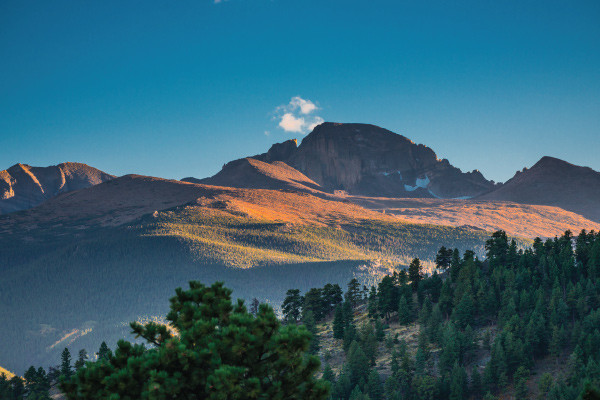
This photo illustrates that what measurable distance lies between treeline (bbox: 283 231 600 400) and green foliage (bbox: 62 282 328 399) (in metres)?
48.4

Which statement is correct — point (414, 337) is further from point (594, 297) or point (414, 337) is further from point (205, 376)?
point (205, 376)

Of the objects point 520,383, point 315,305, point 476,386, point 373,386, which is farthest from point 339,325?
point 520,383

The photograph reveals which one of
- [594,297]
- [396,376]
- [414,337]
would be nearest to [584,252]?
[594,297]

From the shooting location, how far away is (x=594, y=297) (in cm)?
8388

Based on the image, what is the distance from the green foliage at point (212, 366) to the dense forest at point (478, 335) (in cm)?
3487

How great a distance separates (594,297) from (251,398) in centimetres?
8772

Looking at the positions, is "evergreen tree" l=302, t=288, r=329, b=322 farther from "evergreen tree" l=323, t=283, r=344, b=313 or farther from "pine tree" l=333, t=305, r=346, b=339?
"pine tree" l=333, t=305, r=346, b=339

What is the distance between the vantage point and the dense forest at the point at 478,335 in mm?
68250

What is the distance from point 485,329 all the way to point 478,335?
3225 millimetres

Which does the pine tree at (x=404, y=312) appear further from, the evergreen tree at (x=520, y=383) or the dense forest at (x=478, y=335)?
the evergreen tree at (x=520, y=383)

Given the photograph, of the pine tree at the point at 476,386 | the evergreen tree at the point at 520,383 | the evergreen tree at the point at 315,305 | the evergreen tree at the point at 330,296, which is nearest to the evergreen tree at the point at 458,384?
the pine tree at the point at 476,386

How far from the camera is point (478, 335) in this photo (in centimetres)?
8575

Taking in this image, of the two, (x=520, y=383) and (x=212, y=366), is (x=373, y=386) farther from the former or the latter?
(x=212, y=366)

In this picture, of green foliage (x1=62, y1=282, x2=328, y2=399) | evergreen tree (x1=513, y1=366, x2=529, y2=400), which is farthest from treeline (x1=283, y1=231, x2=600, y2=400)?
green foliage (x1=62, y1=282, x2=328, y2=399)
